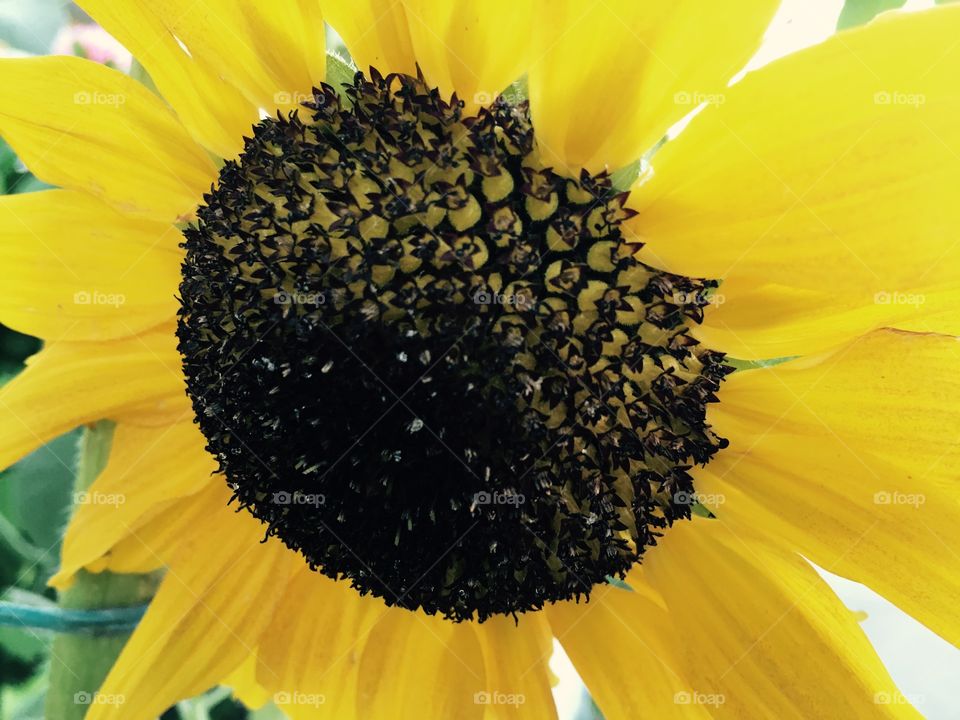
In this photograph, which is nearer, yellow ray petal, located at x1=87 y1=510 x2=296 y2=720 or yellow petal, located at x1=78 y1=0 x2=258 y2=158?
yellow petal, located at x1=78 y1=0 x2=258 y2=158

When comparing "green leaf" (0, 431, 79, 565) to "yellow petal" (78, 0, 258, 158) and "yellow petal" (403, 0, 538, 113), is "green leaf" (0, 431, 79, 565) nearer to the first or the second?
"yellow petal" (78, 0, 258, 158)

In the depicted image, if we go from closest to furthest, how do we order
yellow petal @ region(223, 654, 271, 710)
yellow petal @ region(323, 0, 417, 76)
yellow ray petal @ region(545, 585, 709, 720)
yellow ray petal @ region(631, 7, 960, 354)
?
yellow ray petal @ region(631, 7, 960, 354), yellow petal @ region(323, 0, 417, 76), yellow ray petal @ region(545, 585, 709, 720), yellow petal @ region(223, 654, 271, 710)

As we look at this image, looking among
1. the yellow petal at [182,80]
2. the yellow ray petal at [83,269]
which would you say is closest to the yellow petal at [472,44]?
the yellow petal at [182,80]

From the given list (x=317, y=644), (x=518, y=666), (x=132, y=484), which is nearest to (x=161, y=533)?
(x=132, y=484)

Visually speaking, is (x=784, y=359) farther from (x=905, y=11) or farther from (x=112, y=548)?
(x=112, y=548)

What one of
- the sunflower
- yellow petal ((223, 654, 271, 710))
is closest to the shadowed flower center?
the sunflower

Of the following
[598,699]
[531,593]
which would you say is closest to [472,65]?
[531,593]

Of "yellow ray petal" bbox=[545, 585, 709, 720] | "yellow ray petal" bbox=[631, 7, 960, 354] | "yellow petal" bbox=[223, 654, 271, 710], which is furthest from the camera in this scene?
"yellow petal" bbox=[223, 654, 271, 710]
